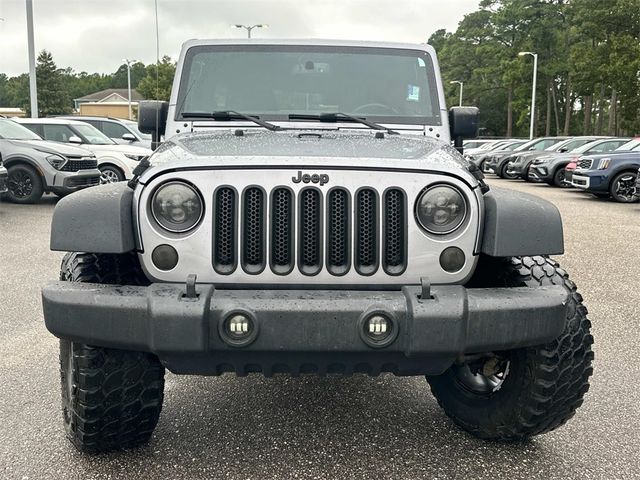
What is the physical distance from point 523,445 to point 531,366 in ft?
1.76

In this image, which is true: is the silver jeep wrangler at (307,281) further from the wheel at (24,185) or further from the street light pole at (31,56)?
the street light pole at (31,56)

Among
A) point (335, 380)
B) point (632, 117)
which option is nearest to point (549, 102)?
point (632, 117)

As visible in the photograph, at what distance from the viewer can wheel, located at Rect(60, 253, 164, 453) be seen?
9.02ft

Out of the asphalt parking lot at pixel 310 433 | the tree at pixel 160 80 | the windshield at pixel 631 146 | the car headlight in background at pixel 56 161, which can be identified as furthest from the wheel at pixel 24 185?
the tree at pixel 160 80

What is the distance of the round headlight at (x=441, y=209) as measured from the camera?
8.73ft

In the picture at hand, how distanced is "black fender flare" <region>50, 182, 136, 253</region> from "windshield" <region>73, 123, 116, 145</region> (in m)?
12.6

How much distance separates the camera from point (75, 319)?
2.48 meters

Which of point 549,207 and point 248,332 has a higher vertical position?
point 549,207

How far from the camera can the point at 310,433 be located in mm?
3268

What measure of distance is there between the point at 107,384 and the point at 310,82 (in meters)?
2.18

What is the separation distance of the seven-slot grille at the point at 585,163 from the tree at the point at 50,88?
6760 cm

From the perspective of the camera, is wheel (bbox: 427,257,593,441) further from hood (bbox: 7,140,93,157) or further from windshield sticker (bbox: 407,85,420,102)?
hood (bbox: 7,140,93,157)

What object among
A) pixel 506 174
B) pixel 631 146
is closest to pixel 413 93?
pixel 631 146

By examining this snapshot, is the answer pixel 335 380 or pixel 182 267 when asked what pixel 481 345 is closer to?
pixel 182 267
